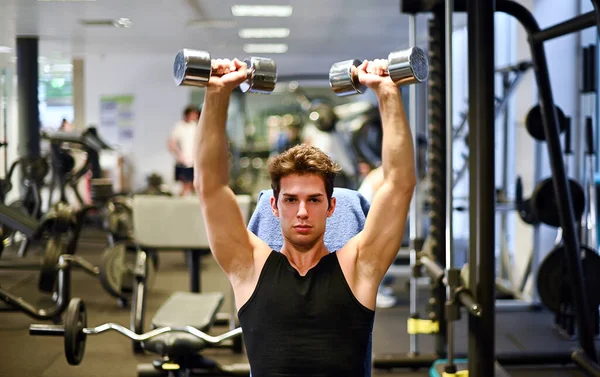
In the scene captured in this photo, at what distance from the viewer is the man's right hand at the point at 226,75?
5.34ft

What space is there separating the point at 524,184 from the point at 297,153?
156 inches

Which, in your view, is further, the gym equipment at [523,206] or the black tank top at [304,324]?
the gym equipment at [523,206]

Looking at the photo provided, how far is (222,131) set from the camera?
5.45 ft

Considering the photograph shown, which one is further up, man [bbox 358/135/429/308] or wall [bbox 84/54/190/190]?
wall [bbox 84/54/190/190]

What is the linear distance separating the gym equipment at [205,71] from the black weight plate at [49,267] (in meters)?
2.10

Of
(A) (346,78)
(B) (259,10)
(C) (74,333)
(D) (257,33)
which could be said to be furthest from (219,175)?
(D) (257,33)

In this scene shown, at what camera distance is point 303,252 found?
1739mm

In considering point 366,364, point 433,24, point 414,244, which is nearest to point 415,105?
point 433,24

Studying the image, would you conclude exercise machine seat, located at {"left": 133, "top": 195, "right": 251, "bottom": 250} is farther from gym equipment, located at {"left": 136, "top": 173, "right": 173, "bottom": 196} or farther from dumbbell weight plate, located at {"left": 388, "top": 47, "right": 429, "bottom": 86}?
gym equipment, located at {"left": 136, "top": 173, "right": 173, "bottom": 196}

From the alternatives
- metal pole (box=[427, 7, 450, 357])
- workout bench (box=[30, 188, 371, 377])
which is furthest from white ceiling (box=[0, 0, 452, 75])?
workout bench (box=[30, 188, 371, 377])

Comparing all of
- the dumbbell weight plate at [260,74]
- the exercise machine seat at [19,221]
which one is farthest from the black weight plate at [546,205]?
the dumbbell weight plate at [260,74]

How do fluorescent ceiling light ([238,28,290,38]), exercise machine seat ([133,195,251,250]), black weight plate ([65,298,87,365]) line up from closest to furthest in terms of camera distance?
black weight plate ([65,298,87,365]) → exercise machine seat ([133,195,251,250]) → fluorescent ceiling light ([238,28,290,38])

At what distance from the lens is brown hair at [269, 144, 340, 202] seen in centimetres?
171

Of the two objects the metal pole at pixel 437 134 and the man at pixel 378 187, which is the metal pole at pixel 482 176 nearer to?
the metal pole at pixel 437 134
